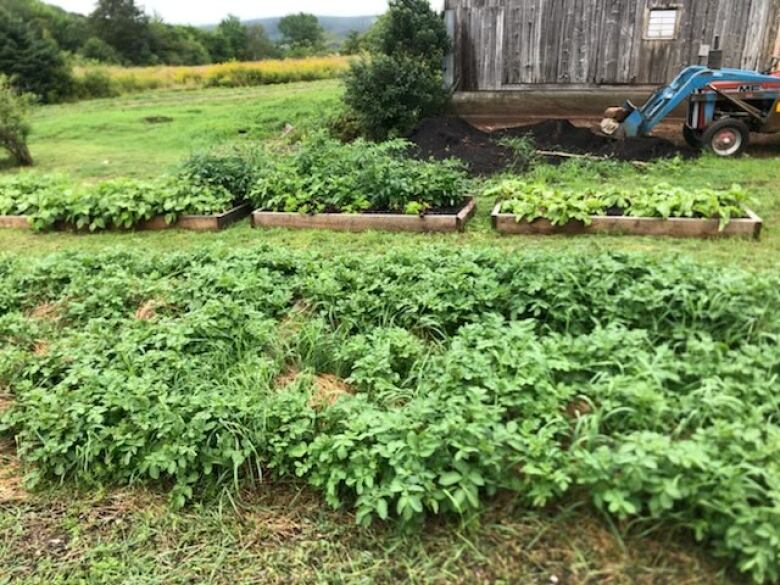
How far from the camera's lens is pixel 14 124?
1036 cm

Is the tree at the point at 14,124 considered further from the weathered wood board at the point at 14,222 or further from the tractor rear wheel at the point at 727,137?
the tractor rear wheel at the point at 727,137

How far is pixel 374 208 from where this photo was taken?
6.00 m

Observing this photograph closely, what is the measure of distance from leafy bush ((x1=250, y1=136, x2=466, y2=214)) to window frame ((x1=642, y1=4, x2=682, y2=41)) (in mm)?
5671

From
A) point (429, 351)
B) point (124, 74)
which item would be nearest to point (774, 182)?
point (429, 351)

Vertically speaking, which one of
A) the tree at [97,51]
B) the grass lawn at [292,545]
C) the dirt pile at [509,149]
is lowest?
the grass lawn at [292,545]

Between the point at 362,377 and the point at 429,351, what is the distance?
0.46 m

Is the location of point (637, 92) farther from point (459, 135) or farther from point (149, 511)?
point (149, 511)

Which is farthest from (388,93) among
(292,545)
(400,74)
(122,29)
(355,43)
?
(122,29)

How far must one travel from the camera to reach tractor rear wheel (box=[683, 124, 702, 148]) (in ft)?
26.0

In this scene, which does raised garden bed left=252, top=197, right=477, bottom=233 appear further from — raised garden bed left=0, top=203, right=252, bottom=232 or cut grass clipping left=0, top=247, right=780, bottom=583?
cut grass clipping left=0, top=247, right=780, bottom=583

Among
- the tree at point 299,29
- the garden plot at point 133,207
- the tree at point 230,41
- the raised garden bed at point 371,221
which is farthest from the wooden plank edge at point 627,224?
the tree at point 299,29

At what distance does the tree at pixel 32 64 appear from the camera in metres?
26.5

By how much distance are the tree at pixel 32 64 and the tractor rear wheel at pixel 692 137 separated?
25.8 metres

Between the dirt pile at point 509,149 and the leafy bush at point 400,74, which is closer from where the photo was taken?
the dirt pile at point 509,149
